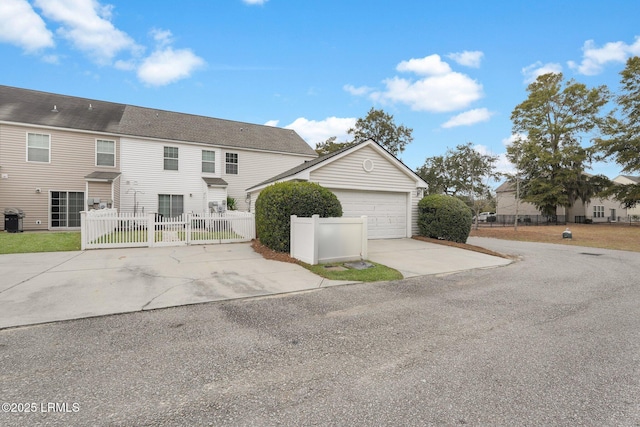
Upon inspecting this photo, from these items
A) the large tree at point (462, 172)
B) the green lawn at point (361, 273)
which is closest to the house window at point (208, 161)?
the green lawn at point (361, 273)

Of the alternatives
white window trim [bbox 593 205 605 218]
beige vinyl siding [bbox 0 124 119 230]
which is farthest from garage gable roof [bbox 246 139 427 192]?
white window trim [bbox 593 205 605 218]

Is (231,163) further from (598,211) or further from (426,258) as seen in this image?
(598,211)

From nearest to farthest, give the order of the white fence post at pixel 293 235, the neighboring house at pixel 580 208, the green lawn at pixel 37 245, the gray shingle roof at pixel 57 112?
the white fence post at pixel 293 235
the green lawn at pixel 37 245
the gray shingle roof at pixel 57 112
the neighboring house at pixel 580 208

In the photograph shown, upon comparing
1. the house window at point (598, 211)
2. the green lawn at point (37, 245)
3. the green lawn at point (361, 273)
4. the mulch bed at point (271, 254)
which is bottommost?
the green lawn at point (361, 273)

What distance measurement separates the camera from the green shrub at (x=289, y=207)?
344 inches

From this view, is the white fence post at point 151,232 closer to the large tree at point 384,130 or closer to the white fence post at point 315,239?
the white fence post at point 315,239

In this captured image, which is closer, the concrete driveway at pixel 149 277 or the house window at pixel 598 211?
the concrete driveway at pixel 149 277

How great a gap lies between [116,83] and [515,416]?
19.1 meters

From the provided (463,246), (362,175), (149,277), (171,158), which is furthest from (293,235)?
(171,158)

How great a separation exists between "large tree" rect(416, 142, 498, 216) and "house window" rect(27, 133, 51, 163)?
28.0m

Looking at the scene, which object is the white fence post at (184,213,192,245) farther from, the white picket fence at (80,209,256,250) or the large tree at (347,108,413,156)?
the large tree at (347,108,413,156)

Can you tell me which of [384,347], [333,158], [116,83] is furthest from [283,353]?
[116,83]

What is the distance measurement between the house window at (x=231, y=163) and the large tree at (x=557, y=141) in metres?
28.8

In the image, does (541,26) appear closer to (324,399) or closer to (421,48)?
(421,48)
